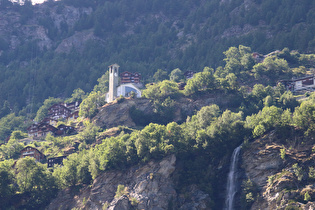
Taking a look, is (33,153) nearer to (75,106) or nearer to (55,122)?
(55,122)

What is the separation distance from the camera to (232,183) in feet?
344

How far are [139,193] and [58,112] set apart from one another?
9101 cm

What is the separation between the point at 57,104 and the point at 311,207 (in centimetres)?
12253

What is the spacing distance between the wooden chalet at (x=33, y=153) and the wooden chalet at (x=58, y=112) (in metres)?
46.1

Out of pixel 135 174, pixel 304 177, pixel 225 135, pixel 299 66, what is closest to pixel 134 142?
pixel 135 174

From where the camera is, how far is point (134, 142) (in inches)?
4427

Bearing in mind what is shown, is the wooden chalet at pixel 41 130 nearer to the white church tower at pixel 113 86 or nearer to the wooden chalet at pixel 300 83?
the white church tower at pixel 113 86

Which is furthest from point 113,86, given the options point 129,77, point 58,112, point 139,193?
point 139,193

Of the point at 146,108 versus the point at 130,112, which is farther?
the point at 146,108

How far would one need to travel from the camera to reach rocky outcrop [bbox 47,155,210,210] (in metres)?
102

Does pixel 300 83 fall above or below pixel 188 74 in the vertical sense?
below

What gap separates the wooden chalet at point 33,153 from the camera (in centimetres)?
13465

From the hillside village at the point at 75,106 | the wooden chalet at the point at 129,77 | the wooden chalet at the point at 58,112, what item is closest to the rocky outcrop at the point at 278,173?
the hillside village at the point at 75,106

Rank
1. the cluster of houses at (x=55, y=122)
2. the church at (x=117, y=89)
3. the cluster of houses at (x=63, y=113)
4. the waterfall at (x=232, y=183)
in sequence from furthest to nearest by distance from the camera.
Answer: the church at (x=117, y=89) → the cluster of houses at (x=55, y=122) → the cluster of houses at (x=63, y=113) → the waterfall at (x=232, y=183)
